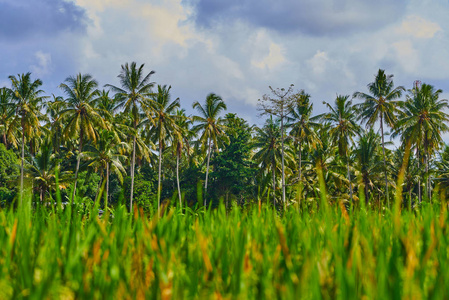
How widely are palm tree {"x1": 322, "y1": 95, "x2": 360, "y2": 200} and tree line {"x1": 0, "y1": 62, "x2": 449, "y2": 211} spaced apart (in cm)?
11

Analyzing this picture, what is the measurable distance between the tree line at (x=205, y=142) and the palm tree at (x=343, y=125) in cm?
11

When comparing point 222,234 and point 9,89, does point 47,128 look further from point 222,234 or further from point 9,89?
point 222,234

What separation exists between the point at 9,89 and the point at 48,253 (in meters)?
38.3

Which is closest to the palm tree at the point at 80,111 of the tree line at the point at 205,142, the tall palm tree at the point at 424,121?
the tree line at the point at 205,142

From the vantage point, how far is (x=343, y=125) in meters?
44.3

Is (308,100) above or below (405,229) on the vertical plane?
above

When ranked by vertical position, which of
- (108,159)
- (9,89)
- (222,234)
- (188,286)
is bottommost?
(188,286)

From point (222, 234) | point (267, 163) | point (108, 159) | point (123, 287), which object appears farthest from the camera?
point (267, 163)

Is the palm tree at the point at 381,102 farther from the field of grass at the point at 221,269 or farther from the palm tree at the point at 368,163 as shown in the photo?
the field of grass at the point at 221,269

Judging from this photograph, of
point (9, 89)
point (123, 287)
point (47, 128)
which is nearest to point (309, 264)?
point (123, 287)

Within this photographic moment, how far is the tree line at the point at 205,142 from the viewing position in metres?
34.5

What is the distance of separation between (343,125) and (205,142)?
1578cm

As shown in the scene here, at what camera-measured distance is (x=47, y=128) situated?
45.2 meters

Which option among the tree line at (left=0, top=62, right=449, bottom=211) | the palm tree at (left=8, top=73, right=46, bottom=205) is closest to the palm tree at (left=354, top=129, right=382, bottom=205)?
the tree line at (left=0, top=62, right=449, bottom=211)
